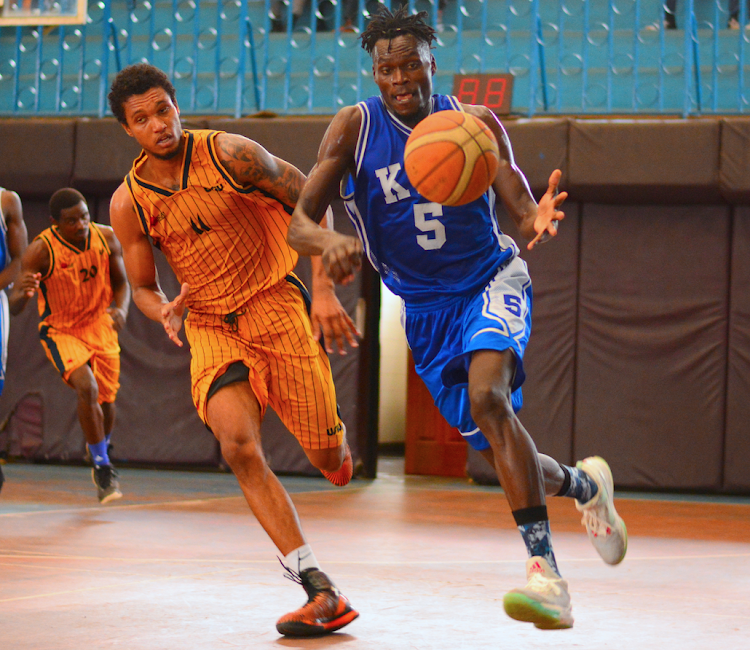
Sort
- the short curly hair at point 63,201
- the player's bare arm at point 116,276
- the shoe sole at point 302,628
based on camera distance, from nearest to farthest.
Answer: the shoe sole at point 302,628
the short curly hair at point 63,201
the player's bare arm at point 116,276

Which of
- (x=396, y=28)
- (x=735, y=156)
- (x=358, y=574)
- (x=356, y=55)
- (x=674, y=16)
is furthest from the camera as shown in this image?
(x=356, y=55)

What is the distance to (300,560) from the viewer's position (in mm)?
3520

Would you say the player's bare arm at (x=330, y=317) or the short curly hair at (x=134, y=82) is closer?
the player's bare arm at (x=330, y=317)

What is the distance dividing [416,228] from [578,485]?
116 centimetres

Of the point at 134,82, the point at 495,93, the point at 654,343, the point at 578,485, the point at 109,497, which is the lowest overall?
the point at 109,497

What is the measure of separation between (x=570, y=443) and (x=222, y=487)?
11.0ft

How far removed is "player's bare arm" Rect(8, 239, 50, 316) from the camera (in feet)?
22.8

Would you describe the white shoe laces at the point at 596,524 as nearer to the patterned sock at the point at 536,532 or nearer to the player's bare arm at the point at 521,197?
the patterned sock at the point at 536,532

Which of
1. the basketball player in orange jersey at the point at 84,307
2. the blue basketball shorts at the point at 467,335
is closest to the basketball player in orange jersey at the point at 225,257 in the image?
the blue basketball shorts at the point at 467,335

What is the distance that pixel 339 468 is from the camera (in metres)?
4.21

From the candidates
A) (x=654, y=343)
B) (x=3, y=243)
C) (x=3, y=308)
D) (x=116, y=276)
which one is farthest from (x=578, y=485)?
(x=654, y=343)

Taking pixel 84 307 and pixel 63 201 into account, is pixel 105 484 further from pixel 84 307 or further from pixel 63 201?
pixel 63 201

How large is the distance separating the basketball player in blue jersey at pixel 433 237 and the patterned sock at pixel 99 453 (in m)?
4.19

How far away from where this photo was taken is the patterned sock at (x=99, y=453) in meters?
7.26
